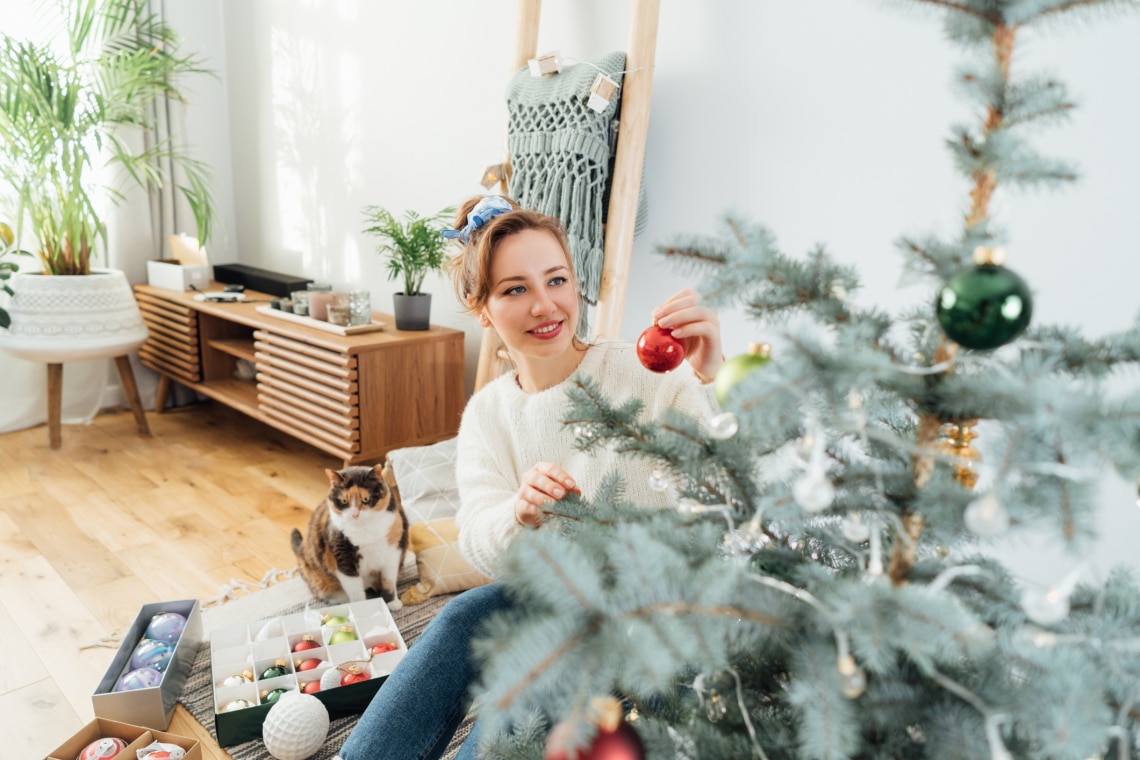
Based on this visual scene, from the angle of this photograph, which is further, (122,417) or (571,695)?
(122,417)

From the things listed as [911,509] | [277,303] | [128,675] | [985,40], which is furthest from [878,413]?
[277,303]

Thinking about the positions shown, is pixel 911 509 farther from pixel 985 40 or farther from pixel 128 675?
pixel 128 675

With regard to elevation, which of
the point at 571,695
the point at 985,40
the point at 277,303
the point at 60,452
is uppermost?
the point at 985,40

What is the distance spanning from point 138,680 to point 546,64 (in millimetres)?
1609

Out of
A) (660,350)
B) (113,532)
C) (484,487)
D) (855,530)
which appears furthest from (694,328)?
(113,532)

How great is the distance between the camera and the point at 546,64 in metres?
1.86

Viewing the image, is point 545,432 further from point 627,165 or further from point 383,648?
point 627,165

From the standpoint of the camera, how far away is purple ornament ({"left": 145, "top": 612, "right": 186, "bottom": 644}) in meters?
1.56

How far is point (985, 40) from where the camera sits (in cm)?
46

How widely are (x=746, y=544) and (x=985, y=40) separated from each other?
0.36 meters

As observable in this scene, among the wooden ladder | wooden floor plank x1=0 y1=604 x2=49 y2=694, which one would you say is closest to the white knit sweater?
the wooden ladder

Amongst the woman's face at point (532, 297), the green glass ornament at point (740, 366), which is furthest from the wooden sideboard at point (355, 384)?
the green glass ornament at point (740, 366)

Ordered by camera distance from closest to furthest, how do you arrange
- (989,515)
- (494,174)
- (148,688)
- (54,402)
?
1. (989,515)
2. (148,688)
3. (494,174)
4. (54,402)

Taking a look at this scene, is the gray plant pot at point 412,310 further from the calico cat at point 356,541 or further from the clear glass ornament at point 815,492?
the clear glass ornament at point 815,492
